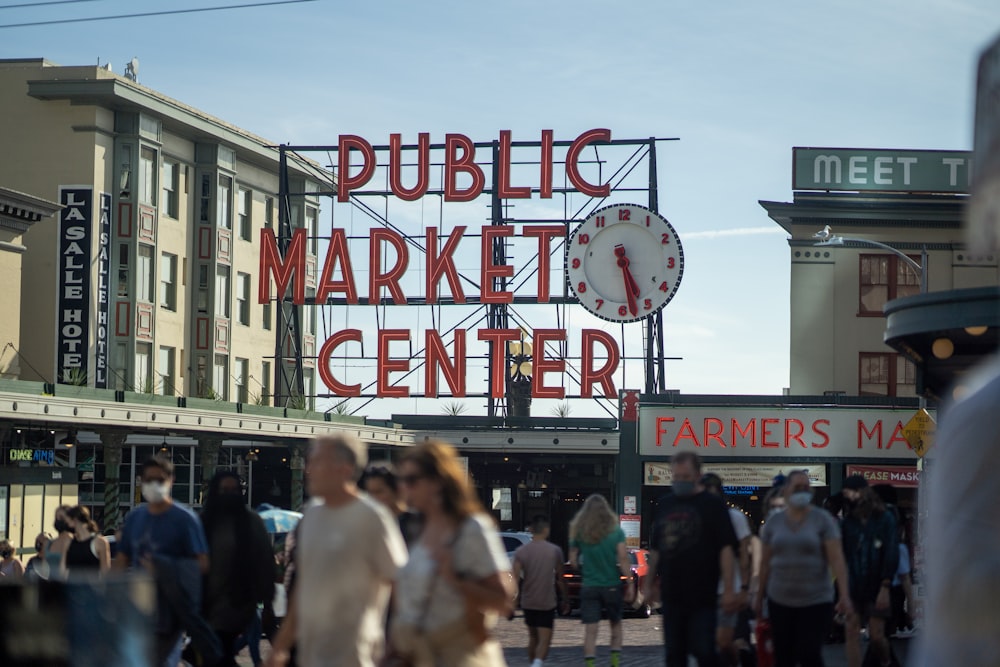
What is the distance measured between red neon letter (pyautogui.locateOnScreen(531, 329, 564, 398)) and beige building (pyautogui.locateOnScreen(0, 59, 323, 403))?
1011 cm

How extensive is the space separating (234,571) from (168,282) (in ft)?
130

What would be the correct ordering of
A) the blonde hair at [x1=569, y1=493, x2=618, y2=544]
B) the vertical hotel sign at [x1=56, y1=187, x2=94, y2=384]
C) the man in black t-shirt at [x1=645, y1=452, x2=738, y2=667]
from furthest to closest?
the vertical hotel sign at [x1=56, y1=187, x2=94, y2=384]
the blonde hair at [x1=569, y1=493, x2=618, y2=544]
the man in black t-shirt at [x1=645, y1=452, x2=738, y2=667]

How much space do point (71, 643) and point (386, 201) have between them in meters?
45.9

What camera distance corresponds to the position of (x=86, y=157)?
44844 millimetres

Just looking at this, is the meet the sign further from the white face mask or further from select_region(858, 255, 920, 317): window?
the white face mask

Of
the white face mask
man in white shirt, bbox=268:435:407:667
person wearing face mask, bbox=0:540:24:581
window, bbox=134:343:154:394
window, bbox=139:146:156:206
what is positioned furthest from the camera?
window, bbox=134:343:154:394

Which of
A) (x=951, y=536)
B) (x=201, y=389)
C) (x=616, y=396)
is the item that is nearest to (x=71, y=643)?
(x=951, y=536)

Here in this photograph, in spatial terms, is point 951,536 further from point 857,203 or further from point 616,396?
point 616,396

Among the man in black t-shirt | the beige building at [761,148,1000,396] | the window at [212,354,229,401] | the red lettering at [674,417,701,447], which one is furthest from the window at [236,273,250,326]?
the man in black t-shirt

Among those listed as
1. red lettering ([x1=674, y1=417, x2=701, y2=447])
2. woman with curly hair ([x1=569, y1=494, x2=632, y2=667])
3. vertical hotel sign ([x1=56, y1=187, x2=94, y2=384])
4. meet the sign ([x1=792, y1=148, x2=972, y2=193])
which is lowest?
woman with curly hair ([x1=569, y1=494, x2=632, y2=667])

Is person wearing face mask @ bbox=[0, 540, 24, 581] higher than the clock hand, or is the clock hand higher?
the clock hand

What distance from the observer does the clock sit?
149ft

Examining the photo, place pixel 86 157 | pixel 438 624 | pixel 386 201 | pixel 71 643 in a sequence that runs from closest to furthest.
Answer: pixel 71 643
pixel 438 624
pixel 86 157
pixel 386 201

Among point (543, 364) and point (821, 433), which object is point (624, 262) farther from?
point (821, 433)
